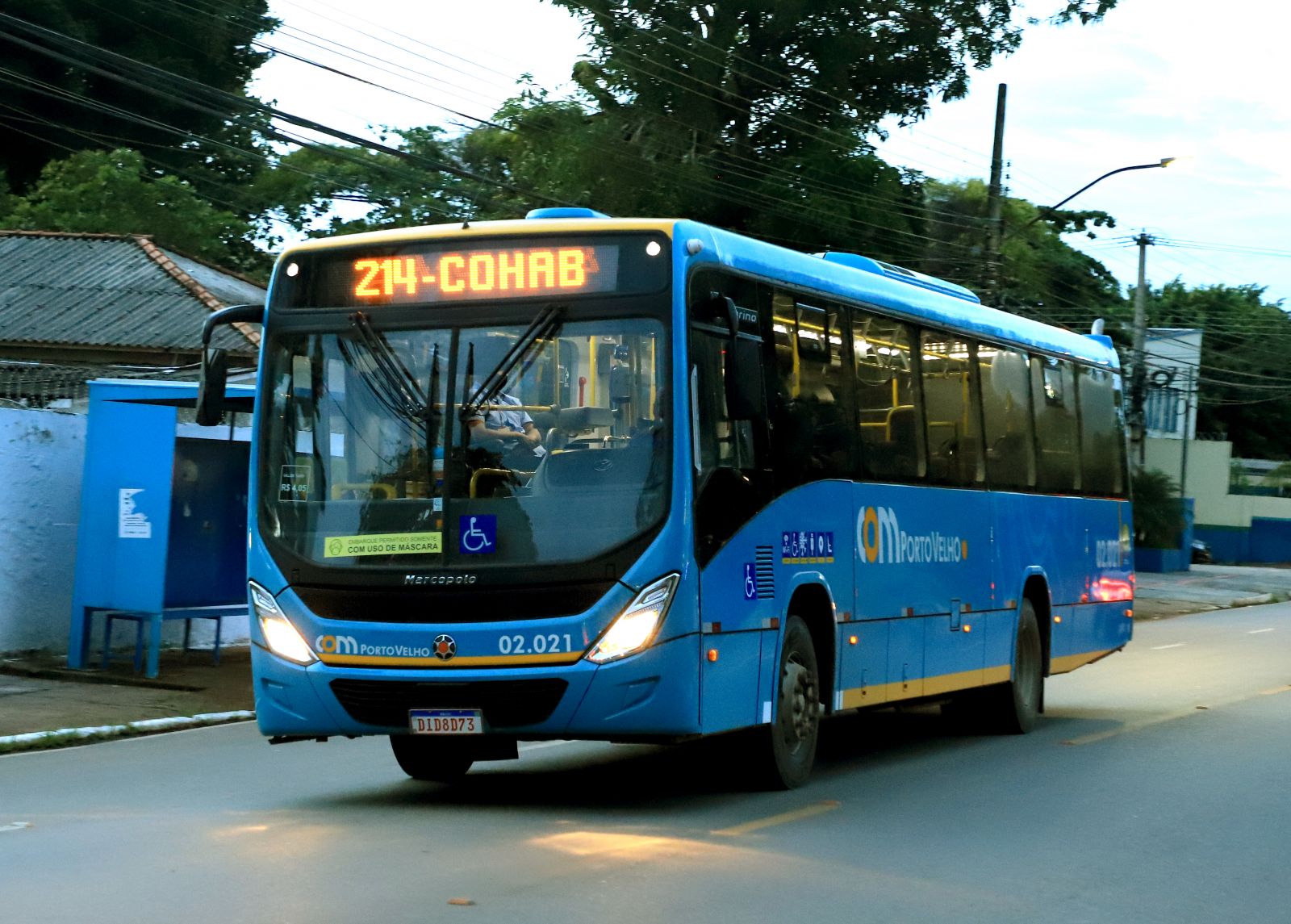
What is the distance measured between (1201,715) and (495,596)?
29.2 ft

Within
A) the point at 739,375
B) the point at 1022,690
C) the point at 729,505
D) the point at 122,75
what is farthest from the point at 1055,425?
the point at 122,75

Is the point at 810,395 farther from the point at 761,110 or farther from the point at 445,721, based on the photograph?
the point at 761,110

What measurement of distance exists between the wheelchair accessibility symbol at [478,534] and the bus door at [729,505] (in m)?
1.03

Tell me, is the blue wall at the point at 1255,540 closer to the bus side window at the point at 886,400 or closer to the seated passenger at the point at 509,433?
the bus side window at the point at 886,400

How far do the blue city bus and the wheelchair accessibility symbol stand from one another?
15mm

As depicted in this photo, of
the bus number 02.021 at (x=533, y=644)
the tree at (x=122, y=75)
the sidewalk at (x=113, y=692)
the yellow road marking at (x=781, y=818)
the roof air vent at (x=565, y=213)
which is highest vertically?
the tree at (x=122, y=75)

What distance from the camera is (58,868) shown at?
7691 mm

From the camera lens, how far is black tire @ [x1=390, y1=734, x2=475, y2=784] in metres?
10.5

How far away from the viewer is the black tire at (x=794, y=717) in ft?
33.6

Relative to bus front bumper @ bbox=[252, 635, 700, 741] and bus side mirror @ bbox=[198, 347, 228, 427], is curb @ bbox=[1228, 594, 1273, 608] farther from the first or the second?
bus side mirror @ bbox=[198, 347, 228, 427]

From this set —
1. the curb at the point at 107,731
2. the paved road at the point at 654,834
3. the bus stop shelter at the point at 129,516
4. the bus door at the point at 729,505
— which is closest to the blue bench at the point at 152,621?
the bus stop shelter at the point at 129,516

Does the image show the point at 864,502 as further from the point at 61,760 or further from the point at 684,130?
the point at 684,130

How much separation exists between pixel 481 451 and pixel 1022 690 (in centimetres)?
708

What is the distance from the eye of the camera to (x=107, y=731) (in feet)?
44.1
